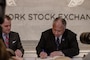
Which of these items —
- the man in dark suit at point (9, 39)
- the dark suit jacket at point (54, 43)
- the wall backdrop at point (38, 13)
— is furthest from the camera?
the wall backdrop at point (38, 13)

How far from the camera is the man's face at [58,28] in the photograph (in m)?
3.12

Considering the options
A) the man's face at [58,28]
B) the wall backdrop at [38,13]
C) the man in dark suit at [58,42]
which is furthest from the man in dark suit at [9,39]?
the wall backdrop at [38,13]

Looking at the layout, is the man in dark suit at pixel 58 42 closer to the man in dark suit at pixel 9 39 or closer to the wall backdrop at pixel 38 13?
the man in dark suit at pixel 9 39

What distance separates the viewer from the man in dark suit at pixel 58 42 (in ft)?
10.2

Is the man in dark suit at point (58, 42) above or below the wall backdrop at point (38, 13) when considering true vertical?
below

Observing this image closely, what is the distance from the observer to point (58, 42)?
325cm

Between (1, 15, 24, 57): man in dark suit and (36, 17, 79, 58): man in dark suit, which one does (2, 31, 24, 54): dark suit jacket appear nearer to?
(1, 15, 24, 57): man in dark suit

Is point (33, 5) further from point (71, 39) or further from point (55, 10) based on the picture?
point (71, 39)

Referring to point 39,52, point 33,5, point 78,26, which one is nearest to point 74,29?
point 78,26

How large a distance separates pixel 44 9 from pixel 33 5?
20 centimetres

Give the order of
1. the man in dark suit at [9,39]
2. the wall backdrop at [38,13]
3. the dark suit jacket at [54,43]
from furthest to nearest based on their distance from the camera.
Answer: the wall backdrop at [38,13]
the dark suit jacket at [54,43]
the man in dark suit at [9,39]

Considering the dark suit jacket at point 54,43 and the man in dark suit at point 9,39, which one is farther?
the dark suit jacket at point 54,43

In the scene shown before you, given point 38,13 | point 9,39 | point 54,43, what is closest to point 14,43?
point 9,39

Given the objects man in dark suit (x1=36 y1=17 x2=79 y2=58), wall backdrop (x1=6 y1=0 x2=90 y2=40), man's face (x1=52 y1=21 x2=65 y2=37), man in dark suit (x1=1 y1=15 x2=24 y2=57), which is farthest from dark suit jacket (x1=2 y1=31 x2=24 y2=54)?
wall backdrop (x1=6 y1=0 x2=90 y2=40)
